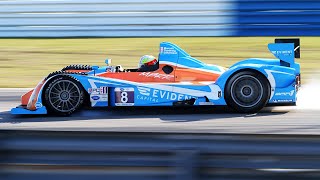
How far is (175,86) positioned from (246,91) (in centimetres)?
103

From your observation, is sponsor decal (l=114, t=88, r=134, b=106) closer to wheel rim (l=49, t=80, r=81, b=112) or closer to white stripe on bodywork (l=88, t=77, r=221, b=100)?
white stripe on bodywork (l=88, t=77, r=221, b=100)

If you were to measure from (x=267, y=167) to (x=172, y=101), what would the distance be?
5854 mm

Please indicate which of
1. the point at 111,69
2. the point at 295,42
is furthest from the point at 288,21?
the point at 111,69

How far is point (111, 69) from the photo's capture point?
1060 cm

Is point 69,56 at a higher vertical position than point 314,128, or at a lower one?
higher

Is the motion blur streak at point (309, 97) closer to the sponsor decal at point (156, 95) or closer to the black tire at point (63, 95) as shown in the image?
the sponsor decal at point (156, 95)

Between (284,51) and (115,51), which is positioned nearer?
(284,51)

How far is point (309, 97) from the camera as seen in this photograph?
11617mm

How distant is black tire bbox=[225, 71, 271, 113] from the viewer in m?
10.2

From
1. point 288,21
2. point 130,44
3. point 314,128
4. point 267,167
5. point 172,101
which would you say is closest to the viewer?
point 267,167

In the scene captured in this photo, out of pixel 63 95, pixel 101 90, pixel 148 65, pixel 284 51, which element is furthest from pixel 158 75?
pixel 284 51

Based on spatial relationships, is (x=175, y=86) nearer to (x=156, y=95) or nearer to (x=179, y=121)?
(x=156, y=95)

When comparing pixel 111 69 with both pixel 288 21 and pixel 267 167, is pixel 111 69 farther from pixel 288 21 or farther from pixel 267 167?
pixel 288 21

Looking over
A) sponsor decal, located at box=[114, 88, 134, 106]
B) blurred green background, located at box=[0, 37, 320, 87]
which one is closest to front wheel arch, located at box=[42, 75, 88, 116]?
sponsor decal, located at box=[114, 88, 134, 106]
